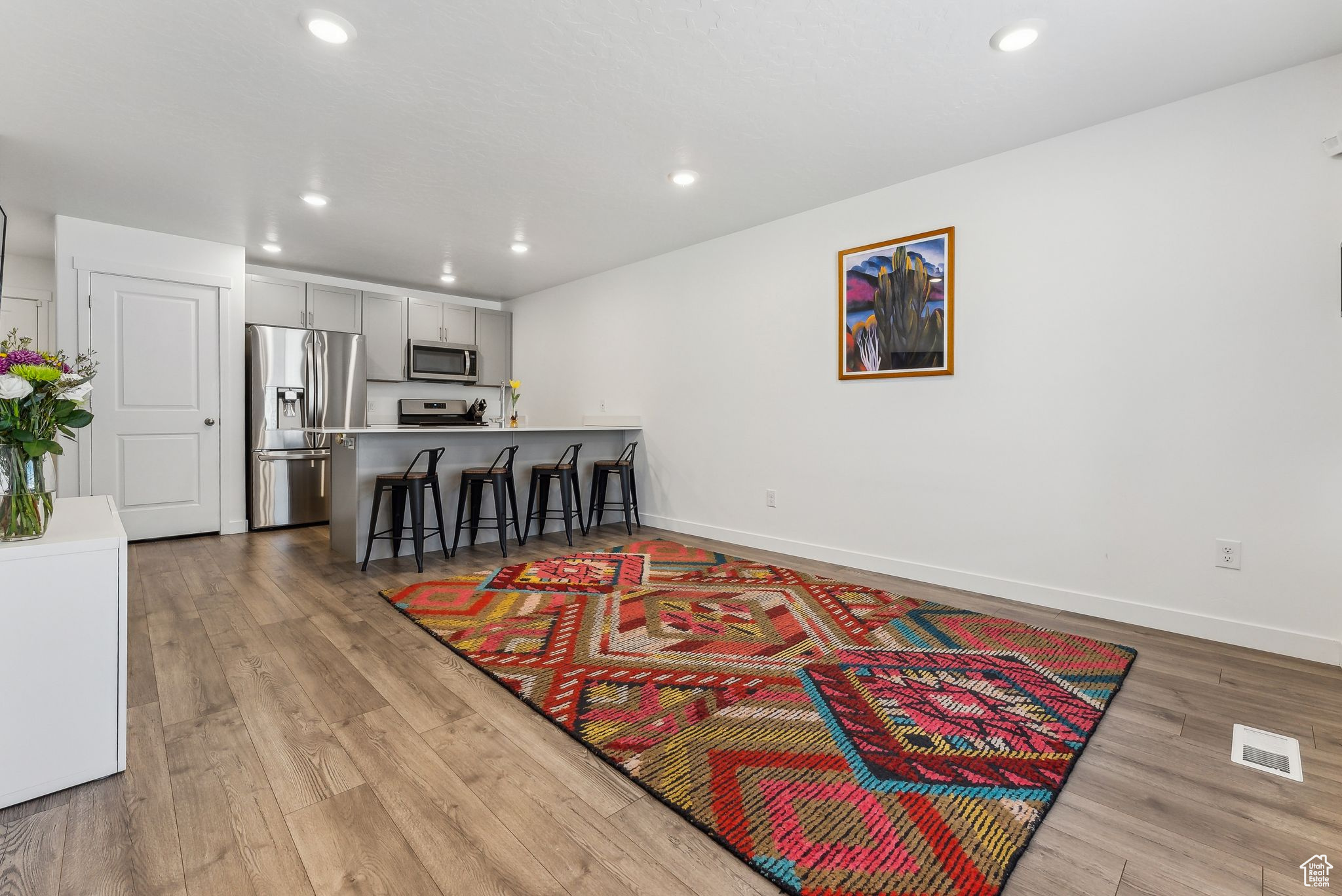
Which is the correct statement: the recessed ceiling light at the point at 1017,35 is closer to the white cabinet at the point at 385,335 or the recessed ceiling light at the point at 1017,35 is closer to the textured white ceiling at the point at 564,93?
the textured white ceiling at the point at 564,93

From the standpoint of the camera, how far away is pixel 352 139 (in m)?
3.10

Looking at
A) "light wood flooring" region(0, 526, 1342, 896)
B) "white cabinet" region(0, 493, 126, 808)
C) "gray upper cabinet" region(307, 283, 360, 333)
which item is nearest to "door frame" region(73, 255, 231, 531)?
"gray upper cabinet" region(307, 283, 360, 333)

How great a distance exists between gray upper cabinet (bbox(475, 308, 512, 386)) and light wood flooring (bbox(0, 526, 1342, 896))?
482 cm

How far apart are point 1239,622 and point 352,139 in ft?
15.9

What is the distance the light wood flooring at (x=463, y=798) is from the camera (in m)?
1.31

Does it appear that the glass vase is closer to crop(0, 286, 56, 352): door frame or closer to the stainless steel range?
the stainless steel range

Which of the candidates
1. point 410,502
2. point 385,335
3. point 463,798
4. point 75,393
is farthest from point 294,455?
point 463,798

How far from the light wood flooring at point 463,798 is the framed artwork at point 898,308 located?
1.89m

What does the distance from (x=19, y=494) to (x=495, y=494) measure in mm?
2863

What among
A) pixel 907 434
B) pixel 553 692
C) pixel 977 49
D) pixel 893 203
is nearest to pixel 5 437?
pixel 553 692

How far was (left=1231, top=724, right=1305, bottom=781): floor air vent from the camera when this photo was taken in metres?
1.71

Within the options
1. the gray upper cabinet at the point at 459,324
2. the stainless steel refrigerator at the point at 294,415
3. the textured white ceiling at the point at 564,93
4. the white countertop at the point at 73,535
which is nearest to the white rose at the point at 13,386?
the white countertop at the point at 73,535

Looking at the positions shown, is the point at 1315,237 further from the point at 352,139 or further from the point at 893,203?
the point at 352,139

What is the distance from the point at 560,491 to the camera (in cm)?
516
